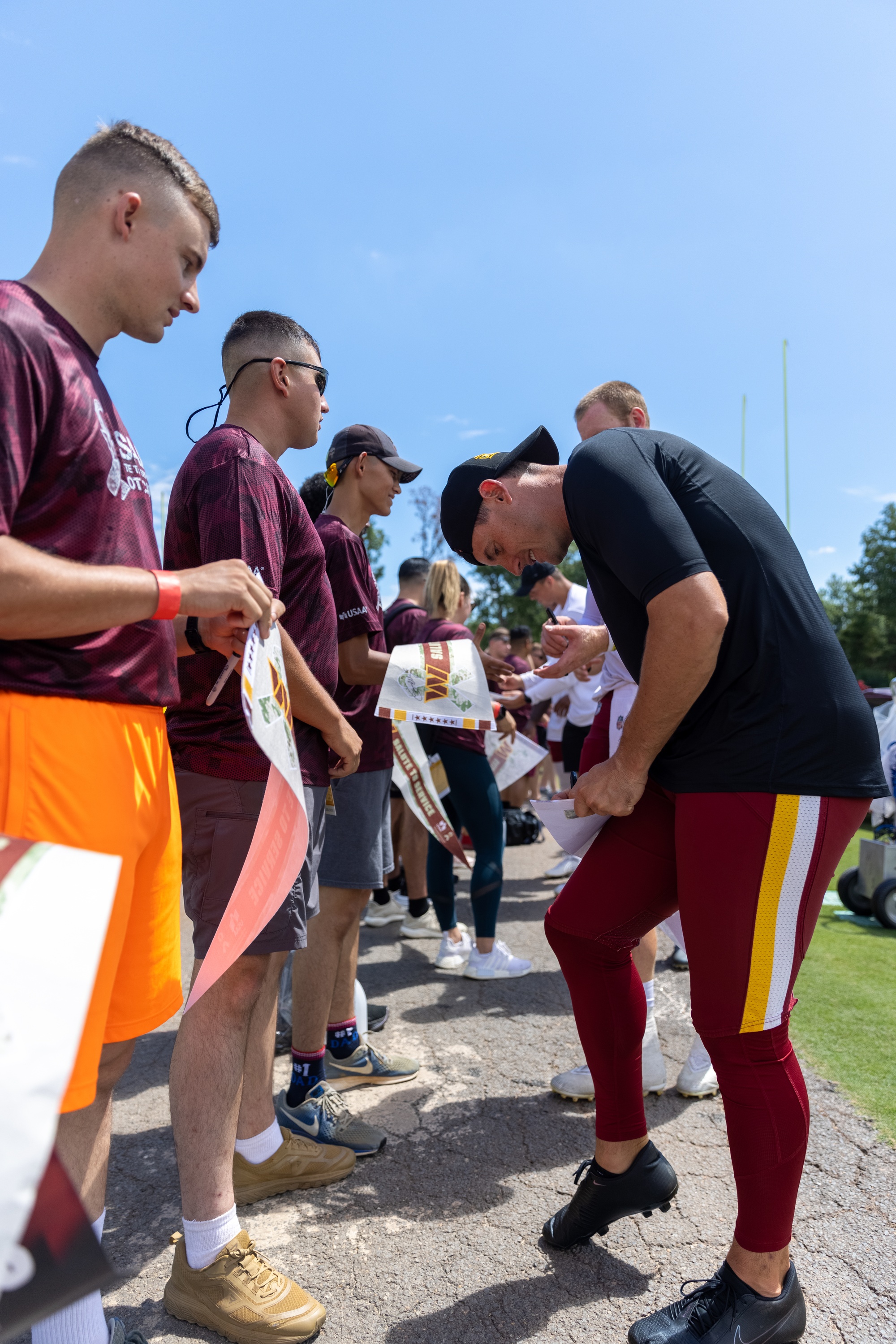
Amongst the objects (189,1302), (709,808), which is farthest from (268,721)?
(189,1302)

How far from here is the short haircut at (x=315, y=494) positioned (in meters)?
4.18

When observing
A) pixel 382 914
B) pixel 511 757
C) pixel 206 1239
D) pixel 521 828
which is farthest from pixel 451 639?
pixel 521 828

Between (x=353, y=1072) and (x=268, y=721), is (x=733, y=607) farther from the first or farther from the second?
(x=353, y=1072)

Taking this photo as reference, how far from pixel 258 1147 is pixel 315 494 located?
9.14 feet

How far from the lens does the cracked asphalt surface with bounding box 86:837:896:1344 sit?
2.05m

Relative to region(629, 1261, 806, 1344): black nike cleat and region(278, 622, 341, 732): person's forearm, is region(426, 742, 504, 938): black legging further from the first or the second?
region(629, 1261, 806, 1344): black nike cleat

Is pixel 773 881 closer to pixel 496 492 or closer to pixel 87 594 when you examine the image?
pixel 496 492

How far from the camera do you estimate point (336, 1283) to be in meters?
2.19

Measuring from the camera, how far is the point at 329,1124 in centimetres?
288

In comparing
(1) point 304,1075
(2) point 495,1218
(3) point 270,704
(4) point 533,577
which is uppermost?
(4) point 533,577

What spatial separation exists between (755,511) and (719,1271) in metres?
1.70

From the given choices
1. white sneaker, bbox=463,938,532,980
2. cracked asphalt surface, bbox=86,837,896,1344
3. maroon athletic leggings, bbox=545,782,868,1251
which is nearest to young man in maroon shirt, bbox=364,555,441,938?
white sneaker, bbox=463,938,532,980

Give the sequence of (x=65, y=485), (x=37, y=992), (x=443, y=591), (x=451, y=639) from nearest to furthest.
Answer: (x=37, y=992) → (x=65, y=485) → (x=451, y=639) → (x=443, y=591)

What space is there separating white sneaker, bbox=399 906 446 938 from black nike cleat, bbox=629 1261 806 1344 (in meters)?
3.70
